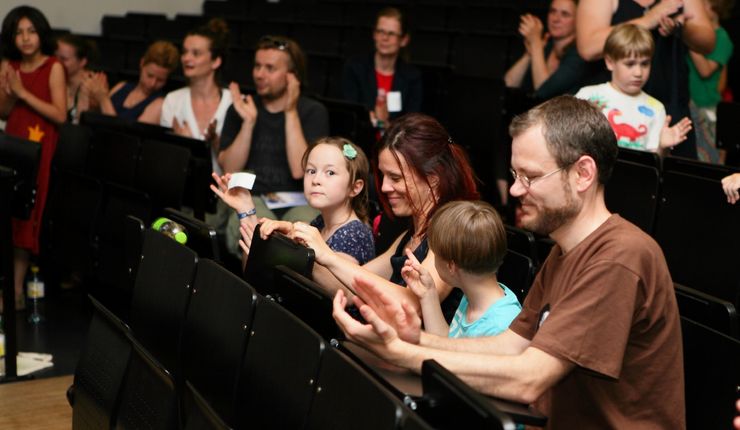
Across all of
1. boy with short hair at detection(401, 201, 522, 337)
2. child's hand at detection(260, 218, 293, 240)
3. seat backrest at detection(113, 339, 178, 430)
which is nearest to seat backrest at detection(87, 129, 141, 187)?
child's hand at detection(260, 218, 293, 240)

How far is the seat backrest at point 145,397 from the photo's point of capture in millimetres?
2042

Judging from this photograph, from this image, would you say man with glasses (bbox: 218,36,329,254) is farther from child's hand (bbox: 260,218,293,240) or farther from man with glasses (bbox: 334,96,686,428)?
man with glasses (bbox: 334,96,686,428)

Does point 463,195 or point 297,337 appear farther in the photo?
point 463,195

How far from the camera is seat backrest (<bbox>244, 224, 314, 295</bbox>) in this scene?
2.71 m

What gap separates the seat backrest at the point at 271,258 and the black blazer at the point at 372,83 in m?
2.92

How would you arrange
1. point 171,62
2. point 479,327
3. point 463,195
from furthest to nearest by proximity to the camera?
point 171,62, point 463,195, point 479,327

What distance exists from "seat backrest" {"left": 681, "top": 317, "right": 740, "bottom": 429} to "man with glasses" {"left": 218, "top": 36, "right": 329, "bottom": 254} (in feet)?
8.35

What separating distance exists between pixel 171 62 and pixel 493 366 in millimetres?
4275

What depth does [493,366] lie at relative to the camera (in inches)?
76.3

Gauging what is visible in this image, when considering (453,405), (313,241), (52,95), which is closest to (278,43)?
(52,95)

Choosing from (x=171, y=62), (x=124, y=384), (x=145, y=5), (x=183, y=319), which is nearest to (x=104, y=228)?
(x=171, y=62)

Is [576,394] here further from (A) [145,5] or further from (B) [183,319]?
(A) [145,5]

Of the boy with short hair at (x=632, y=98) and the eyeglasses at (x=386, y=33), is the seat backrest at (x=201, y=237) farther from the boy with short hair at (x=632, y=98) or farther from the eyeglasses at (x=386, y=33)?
the eyeglasses at (x=386, y=33)

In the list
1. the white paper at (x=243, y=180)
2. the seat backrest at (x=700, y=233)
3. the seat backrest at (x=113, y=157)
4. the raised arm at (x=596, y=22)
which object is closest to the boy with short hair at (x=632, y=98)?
the raised arm at (x=596, y=22)
